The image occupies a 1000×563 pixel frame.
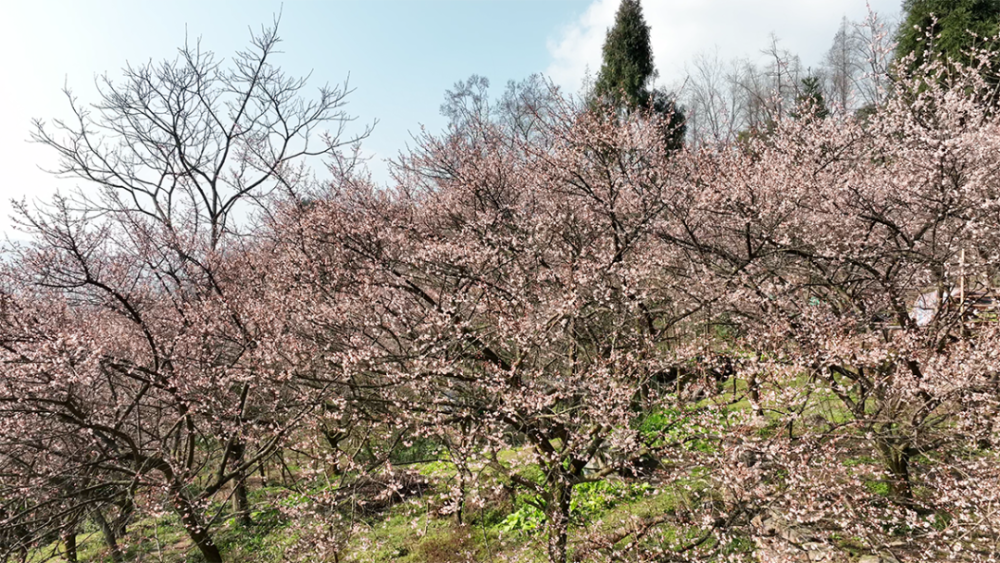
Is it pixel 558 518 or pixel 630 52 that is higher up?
pixel 630 52

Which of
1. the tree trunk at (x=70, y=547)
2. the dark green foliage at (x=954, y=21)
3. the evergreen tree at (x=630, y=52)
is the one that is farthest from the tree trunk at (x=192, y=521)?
the dark green foliage at (x=954, y=21)

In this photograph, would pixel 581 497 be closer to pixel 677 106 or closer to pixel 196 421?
pixel 196 421

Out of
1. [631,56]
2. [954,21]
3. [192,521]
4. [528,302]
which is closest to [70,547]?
[192,521]

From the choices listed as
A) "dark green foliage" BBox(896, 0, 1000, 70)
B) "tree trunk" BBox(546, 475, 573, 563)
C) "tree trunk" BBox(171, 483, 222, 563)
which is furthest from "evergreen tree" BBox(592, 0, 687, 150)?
"tree trunk" BBox(171, 483, 222, 563)

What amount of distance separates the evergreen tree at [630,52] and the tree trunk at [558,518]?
17.9 meters

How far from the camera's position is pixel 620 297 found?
6.10m

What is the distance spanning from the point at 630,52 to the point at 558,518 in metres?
19.9

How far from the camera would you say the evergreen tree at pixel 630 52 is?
750 inches

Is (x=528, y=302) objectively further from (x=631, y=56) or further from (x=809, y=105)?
(x=631, y=56)

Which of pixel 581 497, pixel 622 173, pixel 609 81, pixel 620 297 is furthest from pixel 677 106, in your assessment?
pixel 581 497

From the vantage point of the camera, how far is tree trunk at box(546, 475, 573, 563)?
444 centimetres

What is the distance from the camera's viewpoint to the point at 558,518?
4594mm

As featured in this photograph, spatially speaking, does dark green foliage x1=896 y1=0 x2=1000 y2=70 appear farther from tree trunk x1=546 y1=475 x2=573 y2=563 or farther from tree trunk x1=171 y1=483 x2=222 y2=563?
tree trunk x1=171 y1=483 x2=222 y2=563

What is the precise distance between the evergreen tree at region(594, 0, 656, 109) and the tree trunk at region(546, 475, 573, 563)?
1787cm
